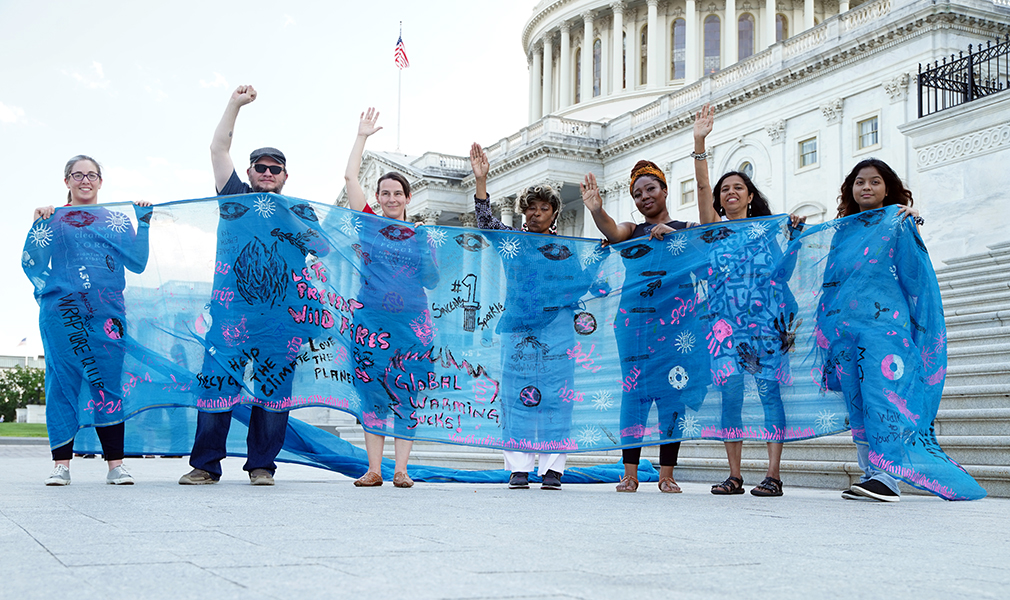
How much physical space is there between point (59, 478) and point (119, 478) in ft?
1.14

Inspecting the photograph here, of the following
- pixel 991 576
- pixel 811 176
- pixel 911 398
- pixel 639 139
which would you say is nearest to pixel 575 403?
pixel 911 398

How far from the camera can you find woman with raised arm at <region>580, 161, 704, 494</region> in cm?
652

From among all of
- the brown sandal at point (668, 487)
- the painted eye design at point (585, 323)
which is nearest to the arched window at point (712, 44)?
the painted eye design at point (585, 323)

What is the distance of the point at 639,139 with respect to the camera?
41344 mm

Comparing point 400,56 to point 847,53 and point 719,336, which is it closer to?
point 847,53

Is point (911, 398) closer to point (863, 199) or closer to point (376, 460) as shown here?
point (863, 199)

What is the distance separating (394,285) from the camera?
6.88 meters

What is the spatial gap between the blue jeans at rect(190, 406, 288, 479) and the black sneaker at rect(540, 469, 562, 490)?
181 centimetres

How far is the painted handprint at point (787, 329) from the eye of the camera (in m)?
6.36

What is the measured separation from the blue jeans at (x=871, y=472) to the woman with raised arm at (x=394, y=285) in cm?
288

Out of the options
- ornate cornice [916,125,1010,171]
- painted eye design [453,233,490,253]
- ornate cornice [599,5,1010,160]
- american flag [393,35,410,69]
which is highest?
american flag [393,35,410,69]

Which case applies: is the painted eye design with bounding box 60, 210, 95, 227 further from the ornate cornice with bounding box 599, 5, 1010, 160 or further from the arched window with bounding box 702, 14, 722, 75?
the arched window with bounding box 702, 14, 722, 75

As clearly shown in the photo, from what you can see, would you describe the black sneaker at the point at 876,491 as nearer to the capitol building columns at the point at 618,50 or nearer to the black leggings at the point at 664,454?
the black leggings at the point at 664,454

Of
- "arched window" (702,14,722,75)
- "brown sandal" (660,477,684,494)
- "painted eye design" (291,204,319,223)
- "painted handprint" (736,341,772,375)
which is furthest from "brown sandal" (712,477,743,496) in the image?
"arched window" (702,14,722,75)
